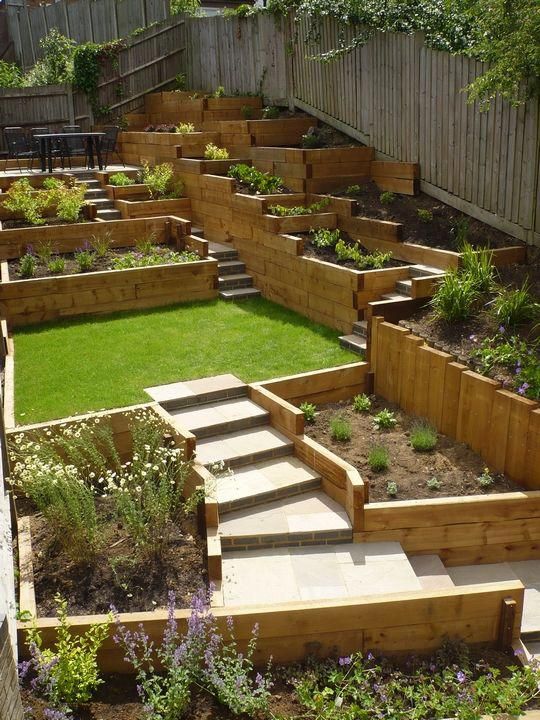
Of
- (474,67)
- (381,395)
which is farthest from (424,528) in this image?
(474,67)

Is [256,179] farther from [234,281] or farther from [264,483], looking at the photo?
[264,483]

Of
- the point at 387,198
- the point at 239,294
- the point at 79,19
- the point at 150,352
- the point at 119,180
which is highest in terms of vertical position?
the point at 79,19

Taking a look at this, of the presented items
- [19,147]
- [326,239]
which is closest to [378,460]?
[326,239]

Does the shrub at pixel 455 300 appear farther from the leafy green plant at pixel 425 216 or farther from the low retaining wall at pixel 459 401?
the leafy green plant at pixel 425 216

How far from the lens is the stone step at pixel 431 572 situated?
574 cm

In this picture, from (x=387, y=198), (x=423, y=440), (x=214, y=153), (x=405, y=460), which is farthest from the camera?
(x=214, y=153)

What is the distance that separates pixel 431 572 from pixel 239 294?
5.70m

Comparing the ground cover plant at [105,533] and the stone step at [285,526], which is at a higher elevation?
the ground cover plant at [105,533]

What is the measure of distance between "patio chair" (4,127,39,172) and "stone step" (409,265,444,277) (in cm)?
899

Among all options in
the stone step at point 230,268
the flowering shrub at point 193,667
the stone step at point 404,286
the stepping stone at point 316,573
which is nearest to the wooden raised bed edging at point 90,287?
the stone step at point 230,268

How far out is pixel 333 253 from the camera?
10.1 m

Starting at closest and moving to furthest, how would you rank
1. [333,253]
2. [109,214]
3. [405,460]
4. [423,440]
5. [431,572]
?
[431,572] < [405,460] < [423,440] < [333,253] < [109,214]

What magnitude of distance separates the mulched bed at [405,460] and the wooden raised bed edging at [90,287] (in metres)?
3.49

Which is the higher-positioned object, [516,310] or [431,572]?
[516,310]
